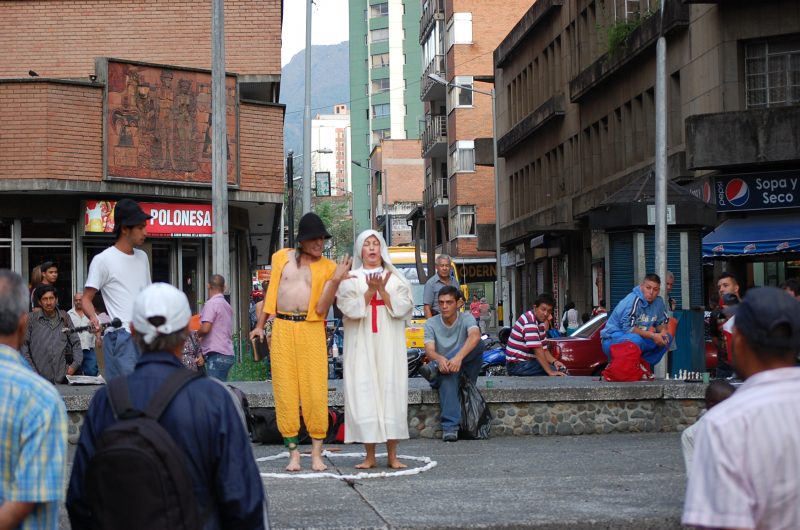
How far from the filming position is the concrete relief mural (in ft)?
91.5

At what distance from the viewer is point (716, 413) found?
11.9 feet

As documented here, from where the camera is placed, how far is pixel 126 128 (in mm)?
27984

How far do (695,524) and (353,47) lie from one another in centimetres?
13607

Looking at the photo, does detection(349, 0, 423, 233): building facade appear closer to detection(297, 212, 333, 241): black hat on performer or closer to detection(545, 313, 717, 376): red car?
detection(545, 313, 717, 376): red car

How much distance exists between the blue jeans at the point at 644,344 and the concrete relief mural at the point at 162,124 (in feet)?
46.7

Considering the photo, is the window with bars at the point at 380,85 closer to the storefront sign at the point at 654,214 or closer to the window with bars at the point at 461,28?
the window with bars at the point at 461,28

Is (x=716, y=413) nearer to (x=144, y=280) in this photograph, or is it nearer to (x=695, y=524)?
(x=695, y=524)

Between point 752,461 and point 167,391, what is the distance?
1.79 m

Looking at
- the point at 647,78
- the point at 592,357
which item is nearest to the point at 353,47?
the point at 647,78

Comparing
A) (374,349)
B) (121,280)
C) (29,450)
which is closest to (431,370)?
(374,349)

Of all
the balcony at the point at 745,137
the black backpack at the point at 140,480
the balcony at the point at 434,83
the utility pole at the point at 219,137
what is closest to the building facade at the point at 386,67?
the balcony at the point at 434,83

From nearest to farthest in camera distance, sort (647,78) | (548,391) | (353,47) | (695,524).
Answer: (695,524)
(548,391)
(647,78)
(353,47)

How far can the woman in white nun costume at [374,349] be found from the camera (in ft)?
35.0

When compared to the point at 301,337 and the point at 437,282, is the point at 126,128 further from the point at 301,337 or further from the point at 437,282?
the point at 301,337
